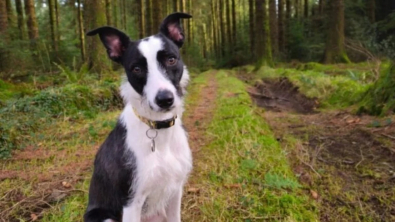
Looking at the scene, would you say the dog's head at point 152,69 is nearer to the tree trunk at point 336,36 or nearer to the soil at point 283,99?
the soil at point 283,99

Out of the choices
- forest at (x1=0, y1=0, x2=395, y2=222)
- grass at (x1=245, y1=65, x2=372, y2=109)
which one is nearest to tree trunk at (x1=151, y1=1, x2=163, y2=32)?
forest at (x1=0, y1=0, x2=395, y2=222)

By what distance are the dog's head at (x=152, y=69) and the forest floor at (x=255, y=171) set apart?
1.37 meters

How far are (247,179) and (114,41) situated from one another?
222 cm

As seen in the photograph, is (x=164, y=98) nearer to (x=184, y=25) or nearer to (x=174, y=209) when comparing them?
(x=174, y=209)

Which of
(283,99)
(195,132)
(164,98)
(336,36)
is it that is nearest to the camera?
(164,98)

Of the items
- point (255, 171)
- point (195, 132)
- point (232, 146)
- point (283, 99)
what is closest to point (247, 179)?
point (255, 171)

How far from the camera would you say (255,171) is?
164 inches

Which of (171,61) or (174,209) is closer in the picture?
(171,61)

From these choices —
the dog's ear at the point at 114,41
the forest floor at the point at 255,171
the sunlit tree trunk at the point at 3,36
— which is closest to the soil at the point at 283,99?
the forest floor at the point at 255,171

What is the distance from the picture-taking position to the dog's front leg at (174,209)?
3.02 meters

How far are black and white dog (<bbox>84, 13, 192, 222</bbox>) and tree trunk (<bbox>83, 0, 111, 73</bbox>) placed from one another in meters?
Answer: 8.06

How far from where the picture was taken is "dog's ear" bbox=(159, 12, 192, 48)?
3098 mm

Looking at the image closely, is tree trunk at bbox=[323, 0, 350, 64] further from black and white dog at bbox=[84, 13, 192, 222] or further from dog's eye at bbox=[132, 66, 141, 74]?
dog's eye at bbox=[132, 66, 141, 74]

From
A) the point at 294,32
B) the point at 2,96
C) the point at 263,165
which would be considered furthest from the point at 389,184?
the point at 294,32
